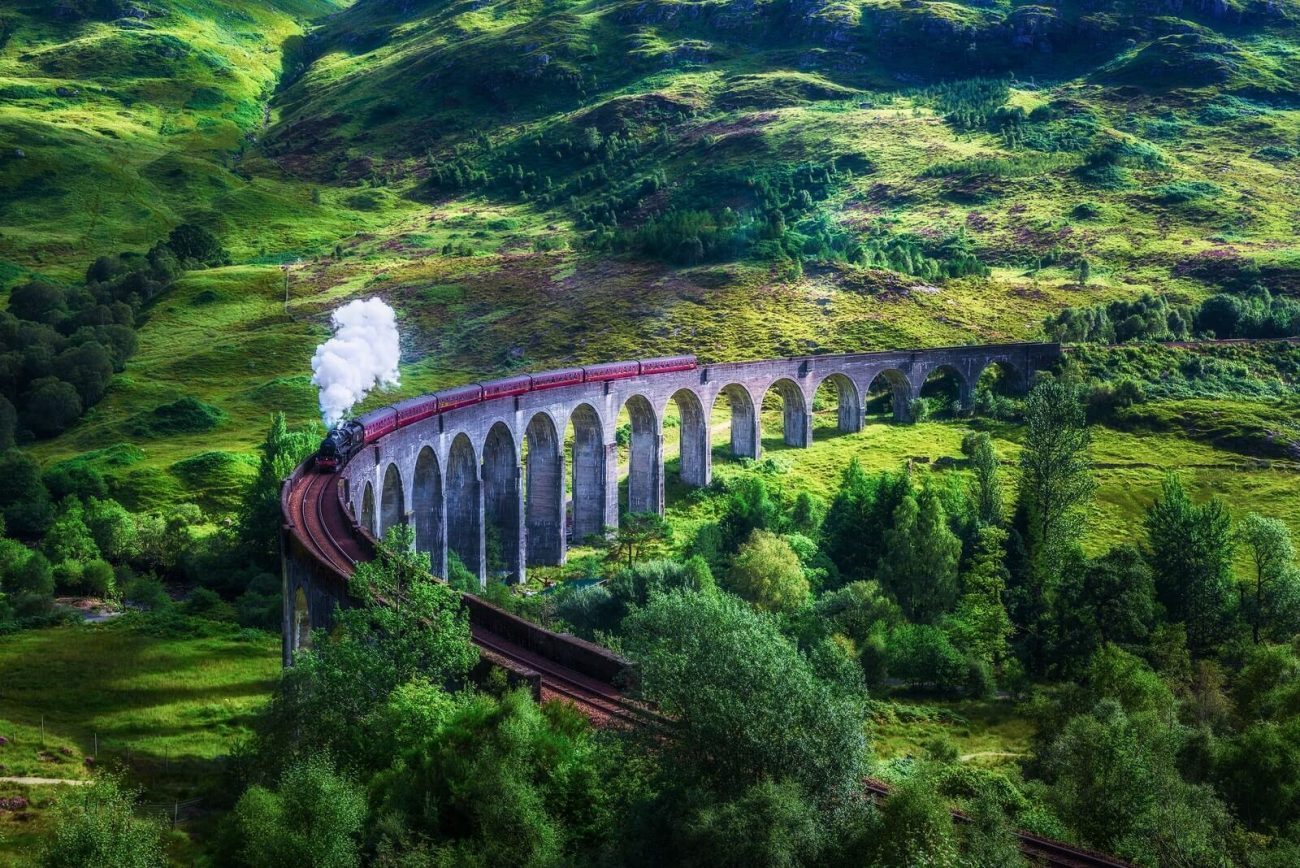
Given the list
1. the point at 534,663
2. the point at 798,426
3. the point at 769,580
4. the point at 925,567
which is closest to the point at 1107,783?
the point at 534,663

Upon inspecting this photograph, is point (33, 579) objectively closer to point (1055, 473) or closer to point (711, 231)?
point (1055, 473)

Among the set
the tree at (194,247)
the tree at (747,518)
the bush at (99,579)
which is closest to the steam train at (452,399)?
the tree at (747,518)

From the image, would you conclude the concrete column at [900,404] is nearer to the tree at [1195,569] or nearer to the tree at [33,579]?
the tree at [1195,569]

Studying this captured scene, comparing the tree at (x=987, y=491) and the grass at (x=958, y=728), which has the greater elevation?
the tree at (x=987, y=491)

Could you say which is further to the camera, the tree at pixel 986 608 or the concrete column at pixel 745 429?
the concrete column at pixel 745 429

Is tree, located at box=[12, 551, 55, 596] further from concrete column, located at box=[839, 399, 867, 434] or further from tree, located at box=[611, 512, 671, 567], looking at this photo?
concrete column, located at box=[839, 399, 867, 434]

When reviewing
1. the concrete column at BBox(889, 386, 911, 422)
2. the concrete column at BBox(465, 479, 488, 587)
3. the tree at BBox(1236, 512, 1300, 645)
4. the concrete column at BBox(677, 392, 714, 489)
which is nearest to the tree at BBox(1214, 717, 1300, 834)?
the tree at BBox(1236, 512, 1300, 645)

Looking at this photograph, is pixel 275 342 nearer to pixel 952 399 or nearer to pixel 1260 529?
pixel 952 399
